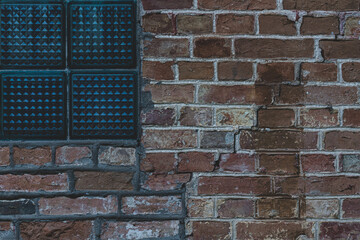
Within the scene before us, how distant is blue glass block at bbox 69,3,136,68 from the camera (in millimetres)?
1409

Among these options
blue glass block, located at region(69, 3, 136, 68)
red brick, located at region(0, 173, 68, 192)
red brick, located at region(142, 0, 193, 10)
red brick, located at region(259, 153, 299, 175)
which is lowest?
red brick, located at region(0, 173, 68, 192)

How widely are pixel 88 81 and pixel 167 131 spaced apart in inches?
16.3

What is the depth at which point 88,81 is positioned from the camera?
55.6 inches

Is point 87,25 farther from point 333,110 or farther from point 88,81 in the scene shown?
point 333,110

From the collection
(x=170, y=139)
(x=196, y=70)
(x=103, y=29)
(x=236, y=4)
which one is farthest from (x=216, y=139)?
(x=103, y=29)

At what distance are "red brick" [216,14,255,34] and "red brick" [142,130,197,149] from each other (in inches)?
17.2

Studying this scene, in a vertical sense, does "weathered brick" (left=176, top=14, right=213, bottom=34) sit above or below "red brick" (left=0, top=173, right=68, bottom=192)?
above

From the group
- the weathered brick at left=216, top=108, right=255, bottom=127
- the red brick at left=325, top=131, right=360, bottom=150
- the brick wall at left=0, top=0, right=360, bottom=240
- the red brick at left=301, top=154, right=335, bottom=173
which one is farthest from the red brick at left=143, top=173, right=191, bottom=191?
the red brick at left=325, top=131, right=360, bottom=150

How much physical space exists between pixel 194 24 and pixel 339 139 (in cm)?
75

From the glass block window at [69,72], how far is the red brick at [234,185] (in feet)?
1.25

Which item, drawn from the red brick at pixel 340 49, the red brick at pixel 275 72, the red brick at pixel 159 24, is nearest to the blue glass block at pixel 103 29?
the red brick at pixel 159 24

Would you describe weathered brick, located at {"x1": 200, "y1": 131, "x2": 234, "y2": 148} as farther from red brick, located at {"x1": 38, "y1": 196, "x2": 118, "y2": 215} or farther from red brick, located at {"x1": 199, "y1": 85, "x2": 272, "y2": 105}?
red brick, located at {"x1": 38, "y1": 196, "x2": 118, "y2": 215}

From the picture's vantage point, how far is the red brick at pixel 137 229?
4.42 ft

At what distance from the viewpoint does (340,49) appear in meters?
1.32
